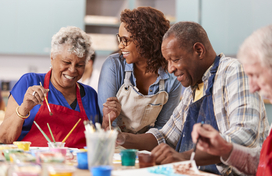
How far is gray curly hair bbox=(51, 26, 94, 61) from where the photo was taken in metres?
1.89

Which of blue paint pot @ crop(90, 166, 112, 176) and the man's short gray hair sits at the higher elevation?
the man's short gray hair

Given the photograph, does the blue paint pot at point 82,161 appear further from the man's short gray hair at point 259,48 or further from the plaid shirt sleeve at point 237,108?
the man's short gray hair at point 259,48

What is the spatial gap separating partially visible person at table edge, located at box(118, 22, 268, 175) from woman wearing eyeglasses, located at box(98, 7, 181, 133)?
0.89 ft

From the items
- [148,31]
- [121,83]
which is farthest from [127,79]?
[148,31]

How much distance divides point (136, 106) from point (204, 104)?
595 mm

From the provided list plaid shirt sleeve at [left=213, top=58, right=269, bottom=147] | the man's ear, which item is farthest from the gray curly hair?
plaid shirt sleeve at [left=213, top=58, right=269, bottom=147]

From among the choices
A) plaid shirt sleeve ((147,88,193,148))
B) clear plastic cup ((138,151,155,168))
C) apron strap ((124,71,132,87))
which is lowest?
plaid shirt sleeve ((147,88,193,148))

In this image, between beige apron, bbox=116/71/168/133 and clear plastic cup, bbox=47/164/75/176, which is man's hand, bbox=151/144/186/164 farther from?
beige apron, bbox=116/71/168/133

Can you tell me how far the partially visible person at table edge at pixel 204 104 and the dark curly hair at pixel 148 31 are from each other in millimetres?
391

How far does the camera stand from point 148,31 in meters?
1.98

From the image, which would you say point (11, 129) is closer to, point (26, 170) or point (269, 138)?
point (26, 170)

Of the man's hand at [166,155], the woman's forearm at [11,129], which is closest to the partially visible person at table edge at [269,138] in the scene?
the man's hand at [166,155]

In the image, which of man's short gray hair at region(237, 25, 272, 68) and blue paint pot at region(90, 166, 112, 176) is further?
man's short gray hair at region(237, 25, 272, 68)

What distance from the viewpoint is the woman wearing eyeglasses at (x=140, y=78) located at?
1939mm
